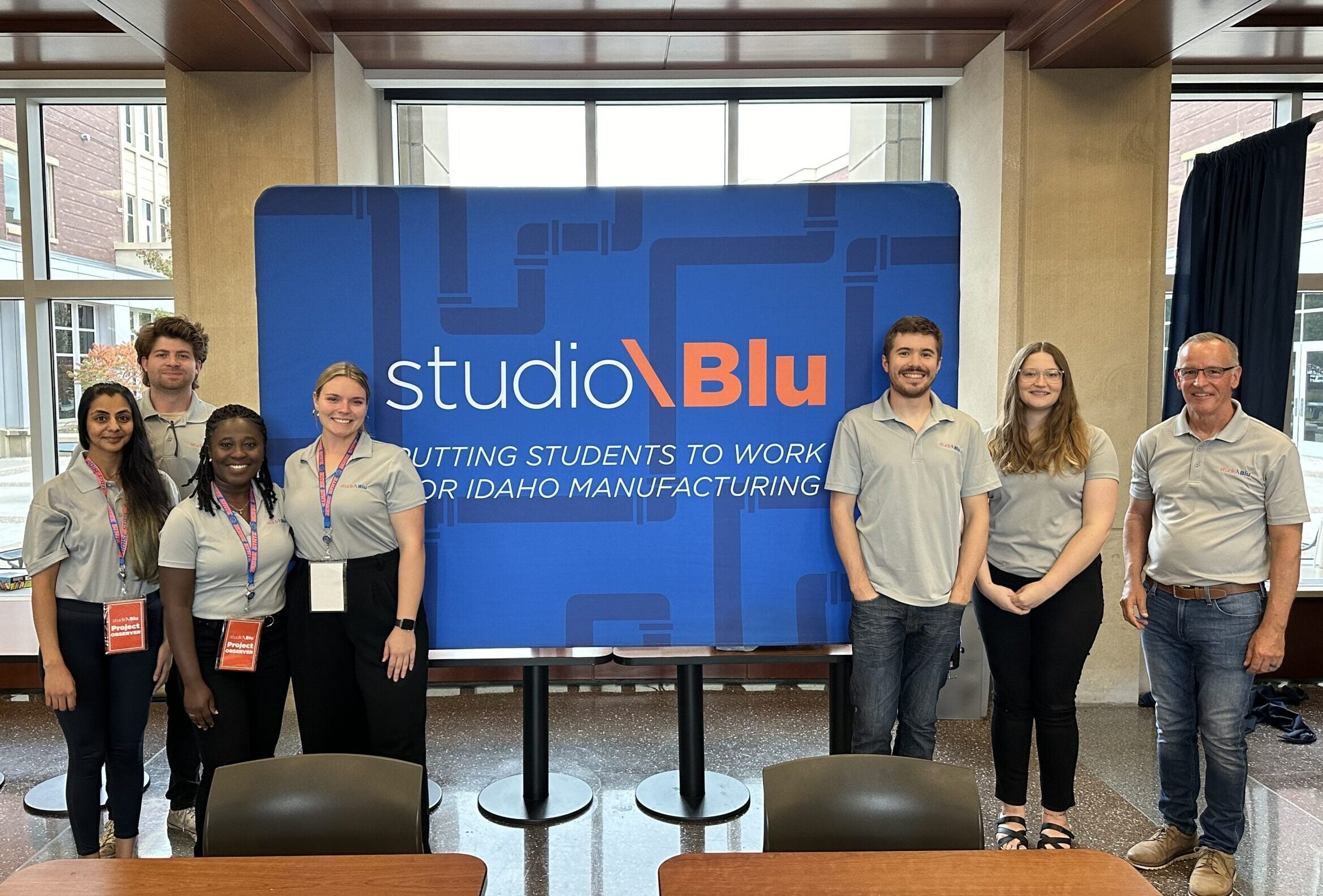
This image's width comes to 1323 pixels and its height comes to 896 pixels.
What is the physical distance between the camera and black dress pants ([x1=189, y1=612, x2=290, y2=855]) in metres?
2.62

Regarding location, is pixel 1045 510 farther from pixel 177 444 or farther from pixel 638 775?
pixel 177 444

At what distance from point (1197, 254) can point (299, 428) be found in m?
4.23

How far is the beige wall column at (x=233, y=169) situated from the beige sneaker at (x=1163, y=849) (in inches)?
165

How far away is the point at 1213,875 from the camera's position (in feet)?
9.37

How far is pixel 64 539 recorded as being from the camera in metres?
2.71

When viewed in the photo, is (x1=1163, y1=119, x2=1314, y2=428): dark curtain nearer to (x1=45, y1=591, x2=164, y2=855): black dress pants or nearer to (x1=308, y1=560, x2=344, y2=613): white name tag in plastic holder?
(x1=308, y1=560, x2=344, y2=613): white name tag in plastic holder

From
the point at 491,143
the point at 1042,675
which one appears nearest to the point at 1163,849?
the point at 1042,675

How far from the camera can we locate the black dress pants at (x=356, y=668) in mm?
2633

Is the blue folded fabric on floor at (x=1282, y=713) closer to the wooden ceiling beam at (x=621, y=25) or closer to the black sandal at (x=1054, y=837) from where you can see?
the black sandal at (x=1054, y=837)

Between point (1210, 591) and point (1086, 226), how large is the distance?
222 centimetres

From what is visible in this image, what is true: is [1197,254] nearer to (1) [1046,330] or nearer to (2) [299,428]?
(1) [1046,330]

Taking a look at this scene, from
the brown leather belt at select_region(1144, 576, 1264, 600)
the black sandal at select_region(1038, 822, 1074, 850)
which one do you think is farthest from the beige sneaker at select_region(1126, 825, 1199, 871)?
the brown leather belt at select_region(1144, 576, 1264, 600)

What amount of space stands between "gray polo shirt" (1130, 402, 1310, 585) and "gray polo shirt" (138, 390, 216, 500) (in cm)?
335

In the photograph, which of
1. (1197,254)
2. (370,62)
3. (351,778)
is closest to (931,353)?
(351,778)
